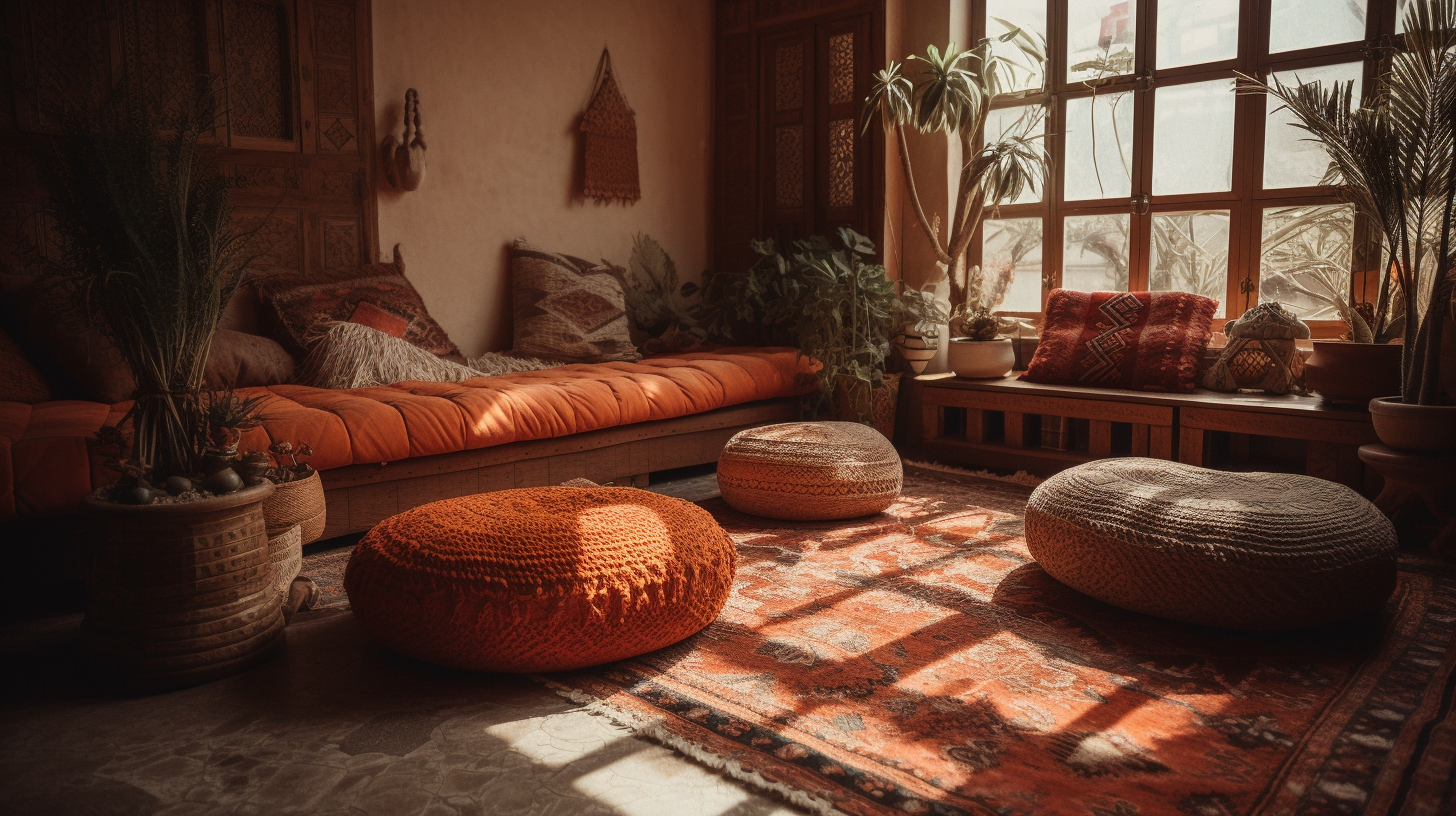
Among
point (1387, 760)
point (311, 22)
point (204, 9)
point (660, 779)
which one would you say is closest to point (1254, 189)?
point (1387, 760)

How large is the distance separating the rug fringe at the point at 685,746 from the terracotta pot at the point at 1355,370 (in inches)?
117

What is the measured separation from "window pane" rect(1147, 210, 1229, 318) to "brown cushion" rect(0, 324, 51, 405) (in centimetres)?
482

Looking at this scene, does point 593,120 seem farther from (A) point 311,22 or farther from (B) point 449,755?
(B) point 449,755

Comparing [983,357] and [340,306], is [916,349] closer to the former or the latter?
[983,357]

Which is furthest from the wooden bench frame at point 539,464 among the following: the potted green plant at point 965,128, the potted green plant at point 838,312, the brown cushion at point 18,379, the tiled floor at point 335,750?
the potted green plant at point 965,128

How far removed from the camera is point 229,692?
2107 mm

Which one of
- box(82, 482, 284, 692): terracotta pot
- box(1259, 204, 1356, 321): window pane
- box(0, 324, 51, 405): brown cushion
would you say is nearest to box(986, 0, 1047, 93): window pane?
box(1259, 204, 1356, 321): window pane

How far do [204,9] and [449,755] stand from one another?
358cm

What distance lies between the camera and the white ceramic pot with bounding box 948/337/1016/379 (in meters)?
4.65

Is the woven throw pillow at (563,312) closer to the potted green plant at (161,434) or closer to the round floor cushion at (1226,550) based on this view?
the potted green plant at (161,434)

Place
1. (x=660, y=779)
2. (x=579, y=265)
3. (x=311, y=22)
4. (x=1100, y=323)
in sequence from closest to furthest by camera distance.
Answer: (x=660, y=779) → (x=311, y=22) → (x=1100, y=323) → (x=579, y=265)

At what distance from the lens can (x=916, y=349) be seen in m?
4.96

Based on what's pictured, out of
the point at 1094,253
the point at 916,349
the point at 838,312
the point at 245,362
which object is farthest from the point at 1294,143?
→ the point at 245,362

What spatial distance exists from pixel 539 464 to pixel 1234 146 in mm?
3572
